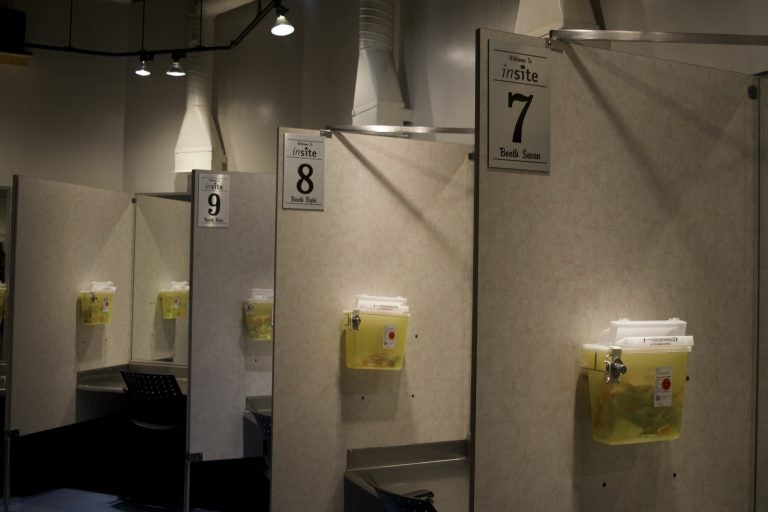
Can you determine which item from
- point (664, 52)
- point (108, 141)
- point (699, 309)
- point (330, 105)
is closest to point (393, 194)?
point (664, 52)

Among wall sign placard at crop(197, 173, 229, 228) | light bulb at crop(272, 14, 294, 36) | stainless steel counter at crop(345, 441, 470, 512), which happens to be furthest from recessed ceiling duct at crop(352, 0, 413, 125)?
stainless steel counter at crop(345, 441, 470, 512)

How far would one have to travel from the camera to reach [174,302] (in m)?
4.85

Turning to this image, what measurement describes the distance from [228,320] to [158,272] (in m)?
1.55

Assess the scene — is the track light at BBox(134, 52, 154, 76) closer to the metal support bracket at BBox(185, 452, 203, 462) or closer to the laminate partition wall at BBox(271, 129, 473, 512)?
the metal support bracket at BBox(185, 452, 203, 462)

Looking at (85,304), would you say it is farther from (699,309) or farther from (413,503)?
(699,309)

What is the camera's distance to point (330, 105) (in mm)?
4988

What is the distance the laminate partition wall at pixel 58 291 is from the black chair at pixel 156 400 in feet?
1.68

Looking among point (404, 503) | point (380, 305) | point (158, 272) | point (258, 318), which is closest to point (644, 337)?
point (404, 503)

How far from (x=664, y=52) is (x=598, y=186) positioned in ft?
3.53

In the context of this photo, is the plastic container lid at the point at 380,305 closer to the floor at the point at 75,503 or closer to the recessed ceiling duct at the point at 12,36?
the floor at the point at 75,503

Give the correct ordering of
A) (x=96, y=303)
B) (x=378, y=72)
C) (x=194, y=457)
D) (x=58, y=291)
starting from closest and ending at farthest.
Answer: (x=194, y=457), (x=378, y=72), (x=58, y=291), (x=96, y=303)

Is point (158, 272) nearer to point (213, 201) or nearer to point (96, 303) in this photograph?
point (96, 303)

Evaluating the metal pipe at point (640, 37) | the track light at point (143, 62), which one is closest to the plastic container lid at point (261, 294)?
the metal pipe at point (640, 37)

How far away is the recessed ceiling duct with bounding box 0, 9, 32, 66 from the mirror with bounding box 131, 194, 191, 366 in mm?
1997
